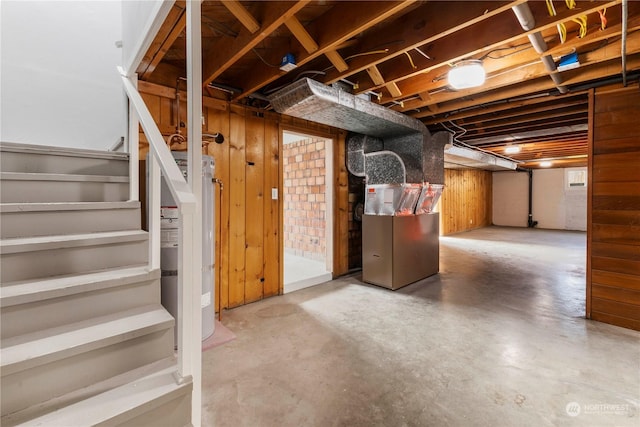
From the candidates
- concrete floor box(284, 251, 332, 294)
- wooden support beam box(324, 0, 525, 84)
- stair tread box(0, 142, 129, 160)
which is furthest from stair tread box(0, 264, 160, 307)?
concrete floor box(284, 251, 332, 294)

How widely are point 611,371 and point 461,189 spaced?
8218mm

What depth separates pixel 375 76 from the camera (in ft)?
8.04

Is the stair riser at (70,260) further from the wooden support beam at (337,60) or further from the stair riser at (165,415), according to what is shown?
the wooden support beam at (337,60)

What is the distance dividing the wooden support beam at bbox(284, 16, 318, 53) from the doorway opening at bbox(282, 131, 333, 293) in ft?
6.70

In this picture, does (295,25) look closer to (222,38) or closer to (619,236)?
(222,38)

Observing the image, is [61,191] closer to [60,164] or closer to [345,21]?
[60,164]

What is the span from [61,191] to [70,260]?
59 cm

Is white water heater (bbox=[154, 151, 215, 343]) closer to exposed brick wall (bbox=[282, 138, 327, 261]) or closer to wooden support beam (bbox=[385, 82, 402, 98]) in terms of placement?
wooden support beam (bbox=[385, 82, 402, 98])

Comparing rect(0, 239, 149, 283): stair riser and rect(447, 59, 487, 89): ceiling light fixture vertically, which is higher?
rect(447, 59, 487, 89): ceiling light fixture

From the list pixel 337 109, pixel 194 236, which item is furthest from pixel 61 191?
pixel 337 109

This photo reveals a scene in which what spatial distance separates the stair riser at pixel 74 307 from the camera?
41.0 inches

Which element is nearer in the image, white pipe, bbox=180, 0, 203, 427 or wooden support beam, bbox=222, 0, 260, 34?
white pipe, bbox=180, 0, 203, 427

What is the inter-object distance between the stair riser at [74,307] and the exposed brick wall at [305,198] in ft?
11.0

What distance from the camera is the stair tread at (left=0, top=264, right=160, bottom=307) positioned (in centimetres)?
104
